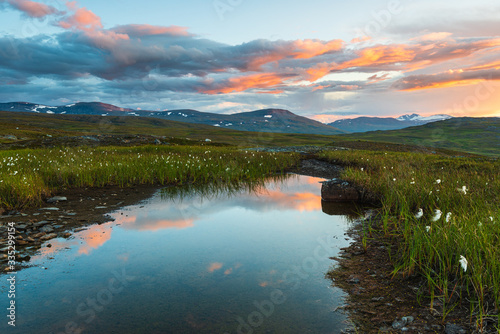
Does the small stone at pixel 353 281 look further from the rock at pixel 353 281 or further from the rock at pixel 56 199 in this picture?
the rock at pixel 56 199

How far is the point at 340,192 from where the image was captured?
11695mm

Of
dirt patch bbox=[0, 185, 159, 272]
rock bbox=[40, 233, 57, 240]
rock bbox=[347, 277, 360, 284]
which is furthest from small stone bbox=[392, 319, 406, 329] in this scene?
rock bbox=[40, 233, 57, 240]

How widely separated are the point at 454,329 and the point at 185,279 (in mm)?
4066

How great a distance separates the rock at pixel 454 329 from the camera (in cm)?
358

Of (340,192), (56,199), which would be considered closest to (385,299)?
(340,192)

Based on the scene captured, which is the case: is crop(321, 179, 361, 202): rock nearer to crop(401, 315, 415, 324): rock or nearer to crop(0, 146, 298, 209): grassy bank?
crop(0, 146, 298, 209): grassy bank

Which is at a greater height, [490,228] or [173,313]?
[490,228]

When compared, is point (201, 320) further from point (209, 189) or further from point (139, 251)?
point (209, 189)

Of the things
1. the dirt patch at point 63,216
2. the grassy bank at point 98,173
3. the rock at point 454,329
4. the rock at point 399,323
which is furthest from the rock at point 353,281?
the grassy bank at point 98,173

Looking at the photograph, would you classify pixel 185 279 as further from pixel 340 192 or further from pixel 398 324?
pixel 340 192

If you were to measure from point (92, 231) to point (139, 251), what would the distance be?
2022 mm

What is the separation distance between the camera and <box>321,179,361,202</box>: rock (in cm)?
1170

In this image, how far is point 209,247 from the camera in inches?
269

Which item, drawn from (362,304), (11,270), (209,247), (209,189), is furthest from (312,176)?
(11,270)
